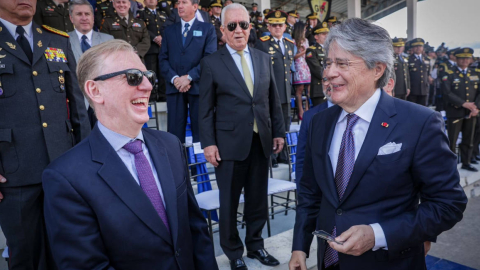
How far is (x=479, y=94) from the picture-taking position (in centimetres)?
707

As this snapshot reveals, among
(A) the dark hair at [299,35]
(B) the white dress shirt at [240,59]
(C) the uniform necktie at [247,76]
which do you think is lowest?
(C) the uniform necktie at [247,76]

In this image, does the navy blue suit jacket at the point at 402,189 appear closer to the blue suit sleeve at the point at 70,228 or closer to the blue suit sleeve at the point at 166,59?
the blue suit sleeve at the point at 70,228

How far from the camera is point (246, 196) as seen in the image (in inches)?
115

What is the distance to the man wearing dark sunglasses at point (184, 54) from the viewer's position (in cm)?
383

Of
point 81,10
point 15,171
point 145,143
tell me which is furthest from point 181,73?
point 145,143

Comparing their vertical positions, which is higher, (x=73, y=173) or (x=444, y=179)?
(x=73, y=173)

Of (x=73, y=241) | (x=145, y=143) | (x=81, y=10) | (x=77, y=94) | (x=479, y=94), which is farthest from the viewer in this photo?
(x=479, y=94)

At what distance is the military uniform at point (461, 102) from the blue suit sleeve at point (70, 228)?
24.2 ft

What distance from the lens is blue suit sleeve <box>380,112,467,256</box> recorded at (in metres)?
1.30

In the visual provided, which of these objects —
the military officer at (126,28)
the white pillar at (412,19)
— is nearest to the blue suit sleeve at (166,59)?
the military officer at (126,28)

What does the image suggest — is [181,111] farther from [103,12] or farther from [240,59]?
[103,12]

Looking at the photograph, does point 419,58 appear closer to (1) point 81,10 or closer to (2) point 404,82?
(2) point 404,82

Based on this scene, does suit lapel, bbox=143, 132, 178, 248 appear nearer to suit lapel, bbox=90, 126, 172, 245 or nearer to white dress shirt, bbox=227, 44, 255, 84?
suit lapel, bbox=90, 126, 172, 245

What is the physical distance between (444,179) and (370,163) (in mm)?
279
